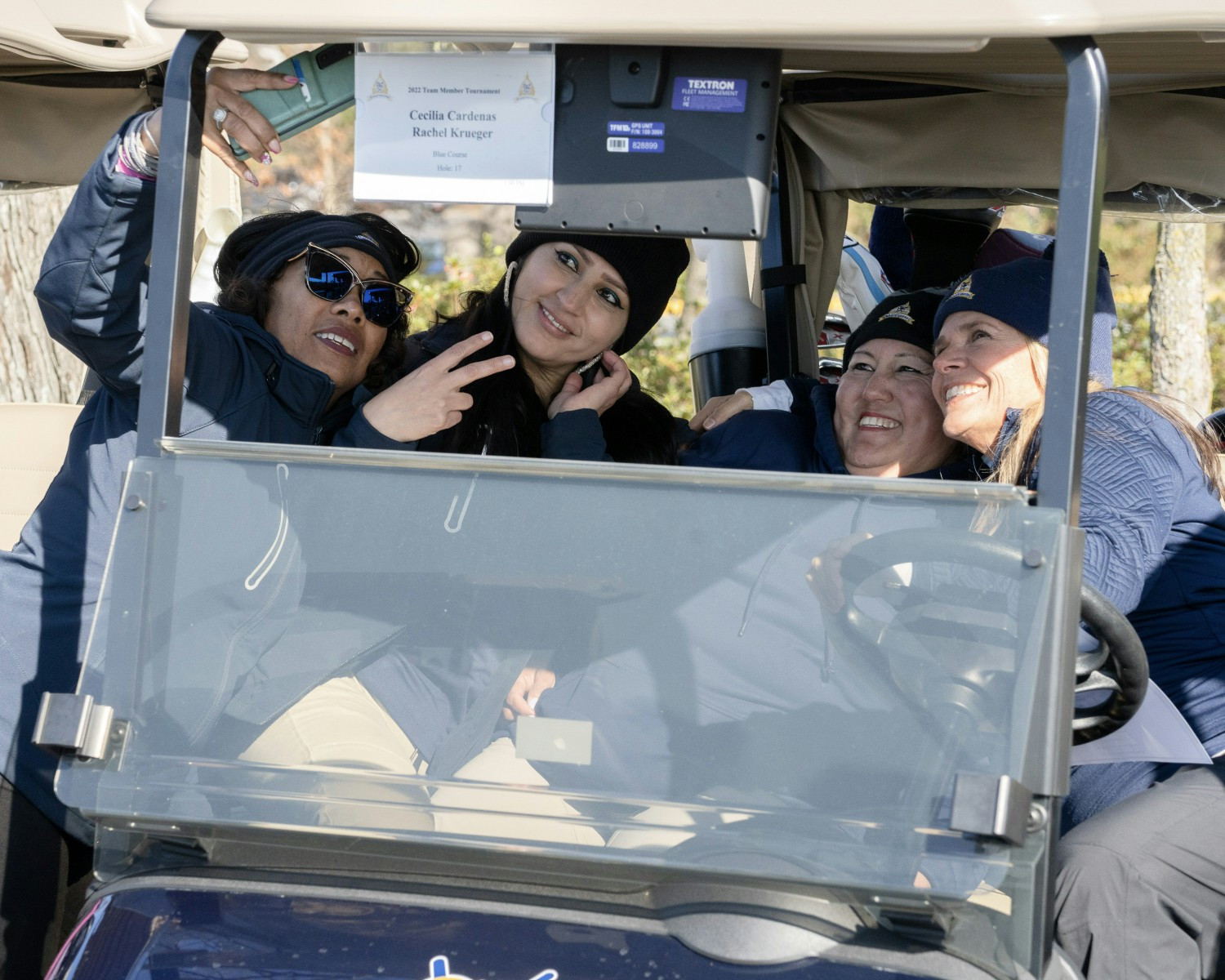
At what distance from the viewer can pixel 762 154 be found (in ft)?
5.64

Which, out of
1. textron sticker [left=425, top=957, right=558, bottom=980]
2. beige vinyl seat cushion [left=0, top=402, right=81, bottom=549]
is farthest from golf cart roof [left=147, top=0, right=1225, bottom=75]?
beige vinyl seat cushion [left=0, top=402, right=81, bottom=549]

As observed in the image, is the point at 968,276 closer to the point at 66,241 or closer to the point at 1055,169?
the point at 1055,169

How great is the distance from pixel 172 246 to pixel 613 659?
82 centimetres

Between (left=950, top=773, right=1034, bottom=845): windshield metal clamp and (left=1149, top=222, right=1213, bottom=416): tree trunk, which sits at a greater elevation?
(left=1149, top=222, right=1213, bottom=416): tree trunk

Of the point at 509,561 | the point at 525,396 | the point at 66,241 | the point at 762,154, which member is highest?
the point at 762,154

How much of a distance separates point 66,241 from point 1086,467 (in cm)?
167

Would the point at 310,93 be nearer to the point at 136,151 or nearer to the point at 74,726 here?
the point at 136,151

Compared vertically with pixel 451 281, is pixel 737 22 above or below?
below

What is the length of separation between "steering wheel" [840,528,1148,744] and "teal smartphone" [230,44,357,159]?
3.24 ft

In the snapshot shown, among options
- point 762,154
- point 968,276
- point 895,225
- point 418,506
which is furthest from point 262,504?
point 895,225

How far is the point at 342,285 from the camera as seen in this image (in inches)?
106

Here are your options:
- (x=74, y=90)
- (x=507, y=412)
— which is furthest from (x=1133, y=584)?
(x=74, y=90)

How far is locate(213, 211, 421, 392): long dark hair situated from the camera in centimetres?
268

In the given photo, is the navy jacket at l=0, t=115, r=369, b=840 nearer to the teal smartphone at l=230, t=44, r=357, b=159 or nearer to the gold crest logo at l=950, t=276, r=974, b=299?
the teal smartphone at l=230, t=44, r=357, b=159
